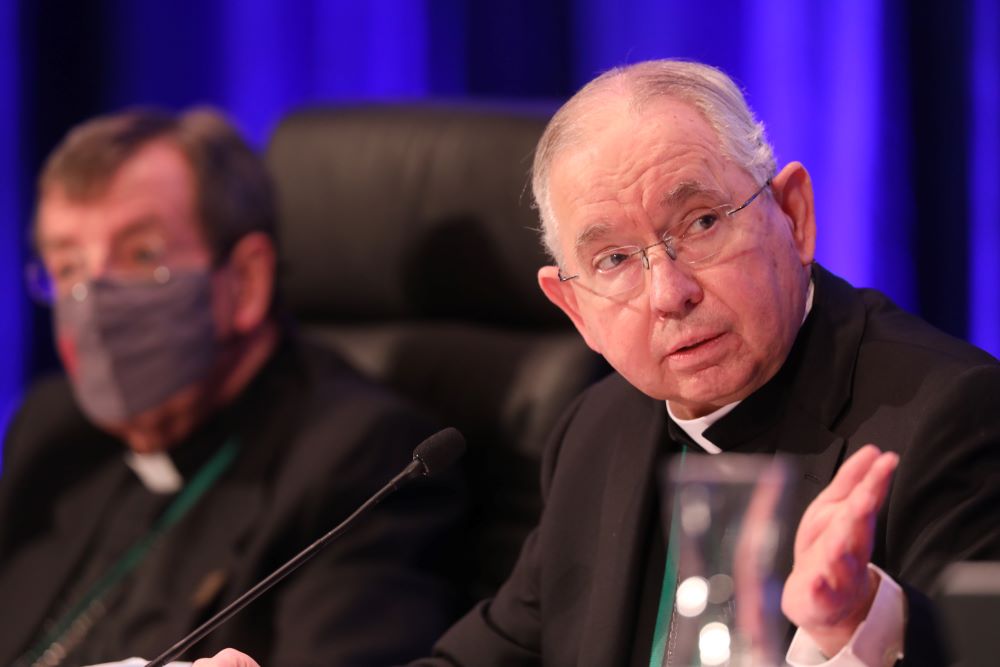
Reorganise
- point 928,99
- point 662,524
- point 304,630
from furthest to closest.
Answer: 1. point 928,99
2. point 304,630
3. point 662,524

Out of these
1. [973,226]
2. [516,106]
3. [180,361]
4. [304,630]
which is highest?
[516,106]

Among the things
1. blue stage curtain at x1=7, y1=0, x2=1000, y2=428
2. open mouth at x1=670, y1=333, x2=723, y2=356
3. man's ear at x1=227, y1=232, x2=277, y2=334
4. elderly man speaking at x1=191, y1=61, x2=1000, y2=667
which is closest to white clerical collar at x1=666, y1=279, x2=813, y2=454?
elderly man speaking at x1=191, y1=61, x2=1000, y2=667

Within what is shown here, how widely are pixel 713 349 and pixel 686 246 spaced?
0.39 ft

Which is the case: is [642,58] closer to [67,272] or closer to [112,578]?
[67,272]

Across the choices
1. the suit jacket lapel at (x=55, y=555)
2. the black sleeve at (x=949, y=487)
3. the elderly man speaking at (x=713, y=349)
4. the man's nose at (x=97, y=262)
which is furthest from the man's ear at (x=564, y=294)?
the suit jacket lapel at (x=55, y=555)

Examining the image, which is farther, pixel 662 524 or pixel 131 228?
pixel 131 228

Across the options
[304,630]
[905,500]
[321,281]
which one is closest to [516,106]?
[321,281]

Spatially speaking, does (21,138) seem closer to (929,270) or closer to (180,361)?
(180,361)

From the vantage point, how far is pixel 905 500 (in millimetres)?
1401

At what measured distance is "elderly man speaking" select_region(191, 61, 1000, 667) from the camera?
1421 millimetres

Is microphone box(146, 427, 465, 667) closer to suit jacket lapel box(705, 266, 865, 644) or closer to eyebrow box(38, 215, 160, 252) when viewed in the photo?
suit jacket lapel box(705, 266, 865, 644)

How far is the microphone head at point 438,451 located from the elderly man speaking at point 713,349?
0.70 feet

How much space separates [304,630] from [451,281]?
782 mm

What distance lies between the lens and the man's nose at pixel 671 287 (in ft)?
5.05
